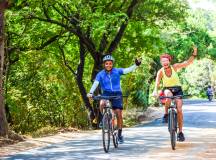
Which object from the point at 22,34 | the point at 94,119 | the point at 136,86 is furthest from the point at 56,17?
the point at 136,86

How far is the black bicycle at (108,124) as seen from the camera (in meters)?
11.3

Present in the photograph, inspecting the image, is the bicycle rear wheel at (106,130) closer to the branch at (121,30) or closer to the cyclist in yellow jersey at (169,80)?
the cyclist in yellow jersey at (169,80)

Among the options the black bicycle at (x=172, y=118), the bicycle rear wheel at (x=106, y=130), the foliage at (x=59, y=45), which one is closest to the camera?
the bicycle rear wheel at (x=106, y=130)

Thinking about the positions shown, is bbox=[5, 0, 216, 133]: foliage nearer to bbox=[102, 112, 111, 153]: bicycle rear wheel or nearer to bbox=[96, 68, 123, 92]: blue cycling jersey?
bbox=[96, 68, 123, 92]: blue cycling jersey

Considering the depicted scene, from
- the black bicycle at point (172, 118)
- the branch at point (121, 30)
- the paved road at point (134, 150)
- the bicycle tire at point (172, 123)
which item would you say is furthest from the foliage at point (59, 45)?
the bicycle tire at point (172, 123)

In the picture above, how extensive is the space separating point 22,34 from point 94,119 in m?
4.43

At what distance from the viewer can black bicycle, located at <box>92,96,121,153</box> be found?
11.3m

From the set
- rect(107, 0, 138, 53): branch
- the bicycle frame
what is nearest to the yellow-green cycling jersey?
the bicycle frame

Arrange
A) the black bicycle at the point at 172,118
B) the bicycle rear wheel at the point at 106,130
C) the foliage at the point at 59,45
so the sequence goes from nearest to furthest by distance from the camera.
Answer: the bicycle rear wheel at the point at 106,130
the black bicycle at the point at 172,118
the foliage at the point at 59,45

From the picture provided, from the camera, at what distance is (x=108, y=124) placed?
452 inches

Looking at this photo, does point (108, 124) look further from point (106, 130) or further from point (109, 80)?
point (109, 80)

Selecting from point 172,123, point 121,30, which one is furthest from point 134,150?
point 121,30

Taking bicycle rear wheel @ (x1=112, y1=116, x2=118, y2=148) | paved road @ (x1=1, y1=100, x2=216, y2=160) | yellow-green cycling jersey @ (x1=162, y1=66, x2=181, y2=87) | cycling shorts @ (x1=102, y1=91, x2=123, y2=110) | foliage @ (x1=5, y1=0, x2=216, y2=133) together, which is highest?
foliage @ (x1=5, y1=0, x2=216, y2=133)

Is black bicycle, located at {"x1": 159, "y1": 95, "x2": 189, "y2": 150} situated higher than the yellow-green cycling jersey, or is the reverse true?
the yellow-green cycling jersey
